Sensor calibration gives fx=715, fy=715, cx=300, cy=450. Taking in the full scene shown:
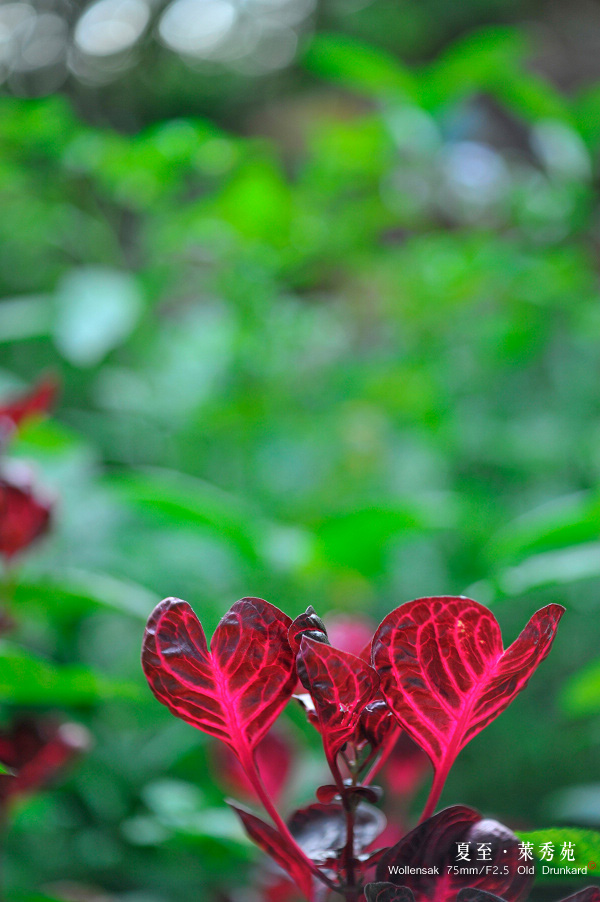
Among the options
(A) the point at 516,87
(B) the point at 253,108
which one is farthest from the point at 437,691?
(B) the point at 253,108

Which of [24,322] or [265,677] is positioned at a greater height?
[24,322]

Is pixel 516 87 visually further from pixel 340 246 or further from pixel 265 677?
pixel 265 677

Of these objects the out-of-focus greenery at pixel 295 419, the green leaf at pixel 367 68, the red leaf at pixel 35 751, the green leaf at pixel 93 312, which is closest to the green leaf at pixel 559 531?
the out-of-focus greenery at pixel 295 419

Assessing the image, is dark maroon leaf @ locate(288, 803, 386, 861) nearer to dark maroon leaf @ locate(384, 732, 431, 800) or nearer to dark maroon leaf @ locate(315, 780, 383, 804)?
dark maroon leaf @ locate(315, 780, 383, 804)

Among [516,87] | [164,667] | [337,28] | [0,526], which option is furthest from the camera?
[337,28]

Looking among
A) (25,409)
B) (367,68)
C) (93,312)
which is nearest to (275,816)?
(25,409)

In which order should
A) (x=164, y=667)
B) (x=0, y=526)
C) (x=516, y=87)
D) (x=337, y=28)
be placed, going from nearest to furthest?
(x=164, y=667), (x=0, y=526), (x=516, y=87), (x=337, y=28)

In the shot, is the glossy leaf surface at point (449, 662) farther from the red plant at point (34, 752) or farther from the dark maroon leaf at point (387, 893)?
the red plant at point (34, 752)
